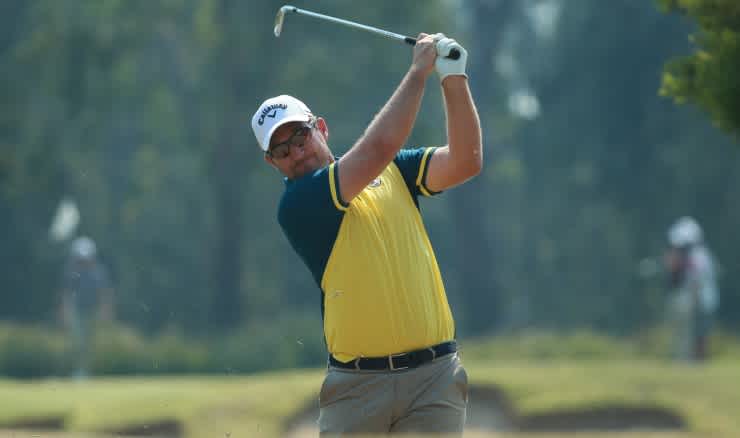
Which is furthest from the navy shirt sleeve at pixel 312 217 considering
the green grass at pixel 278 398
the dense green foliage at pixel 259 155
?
the dense green foliage at pixel 259 155

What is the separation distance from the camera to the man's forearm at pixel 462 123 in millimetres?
5496

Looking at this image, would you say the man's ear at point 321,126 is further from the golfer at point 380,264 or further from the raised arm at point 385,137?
the raised arm at point 385,137

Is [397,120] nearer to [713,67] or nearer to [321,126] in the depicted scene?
[321,126]

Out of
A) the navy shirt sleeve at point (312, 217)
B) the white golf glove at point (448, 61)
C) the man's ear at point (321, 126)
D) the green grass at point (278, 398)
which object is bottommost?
the green grass at point (278, 398)

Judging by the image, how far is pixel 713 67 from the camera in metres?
8.63

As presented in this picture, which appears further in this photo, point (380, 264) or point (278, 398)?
point (278, 398)

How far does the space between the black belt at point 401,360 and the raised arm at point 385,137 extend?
69 centimetres

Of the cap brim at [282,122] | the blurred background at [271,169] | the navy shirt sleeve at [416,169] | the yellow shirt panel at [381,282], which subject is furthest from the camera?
the blurred background at [271,169]

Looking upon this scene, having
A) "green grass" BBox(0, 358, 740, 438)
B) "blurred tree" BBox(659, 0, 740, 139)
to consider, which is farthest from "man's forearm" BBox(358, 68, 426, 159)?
"green grass" BBox(0, 358, 740, 438)

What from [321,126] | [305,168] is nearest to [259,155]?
[321,126]

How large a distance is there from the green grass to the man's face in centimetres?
776

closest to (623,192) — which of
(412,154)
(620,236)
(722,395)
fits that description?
(620,236)

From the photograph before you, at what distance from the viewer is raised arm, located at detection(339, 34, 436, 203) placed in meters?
5.38

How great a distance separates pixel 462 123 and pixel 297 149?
0.68 metres
